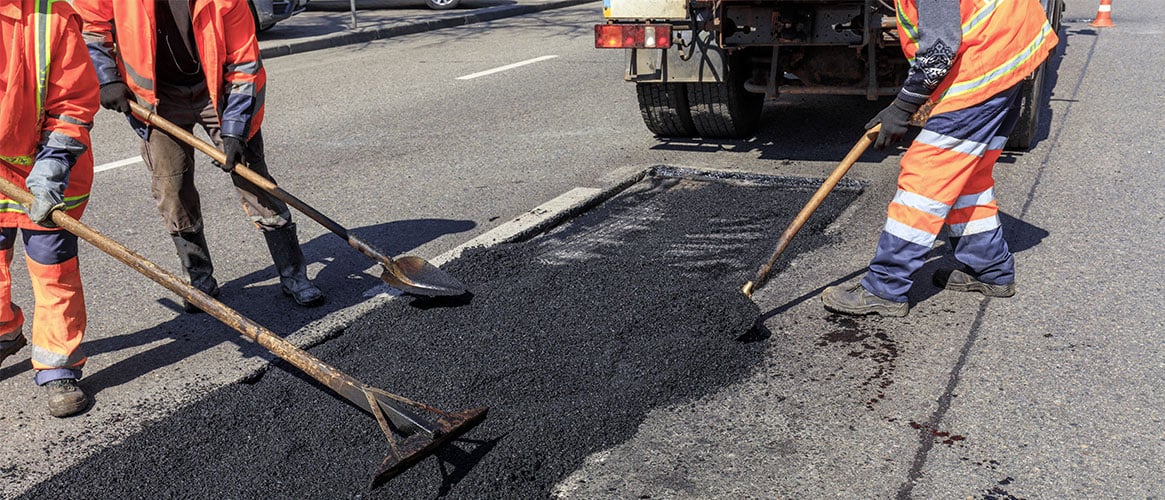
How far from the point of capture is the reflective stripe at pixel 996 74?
12.1ft

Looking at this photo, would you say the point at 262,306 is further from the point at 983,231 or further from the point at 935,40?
the point at 983,231

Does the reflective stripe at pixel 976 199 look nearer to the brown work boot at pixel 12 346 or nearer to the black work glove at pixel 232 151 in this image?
the black work glove at pixel 232 151

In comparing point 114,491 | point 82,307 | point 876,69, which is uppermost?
point 876,69

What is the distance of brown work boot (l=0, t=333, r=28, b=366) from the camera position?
365 centimetres

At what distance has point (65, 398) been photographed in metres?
3.36

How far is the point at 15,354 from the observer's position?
3807 mm

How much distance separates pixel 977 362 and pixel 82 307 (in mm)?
3194

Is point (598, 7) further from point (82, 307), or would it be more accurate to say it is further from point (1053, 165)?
point (82, 307)

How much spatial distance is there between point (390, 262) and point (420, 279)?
0.14m

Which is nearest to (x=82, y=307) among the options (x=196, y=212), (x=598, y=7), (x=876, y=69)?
(x=196, y=212)

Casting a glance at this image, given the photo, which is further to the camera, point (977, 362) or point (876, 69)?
point (876, 69)

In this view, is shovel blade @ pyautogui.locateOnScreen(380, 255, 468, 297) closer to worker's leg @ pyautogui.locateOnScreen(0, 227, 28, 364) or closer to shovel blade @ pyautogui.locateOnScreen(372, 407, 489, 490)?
shovel blade @ pyautogui.locateOnScreen(372, 407, 489, 490)

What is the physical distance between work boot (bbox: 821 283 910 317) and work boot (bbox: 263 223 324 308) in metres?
2.15

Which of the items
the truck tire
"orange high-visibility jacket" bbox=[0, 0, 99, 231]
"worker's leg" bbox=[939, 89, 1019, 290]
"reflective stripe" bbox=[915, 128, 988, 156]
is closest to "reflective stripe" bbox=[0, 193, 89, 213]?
"orange high-visibility jacket" bbox=[0, 0, 99, 231]
